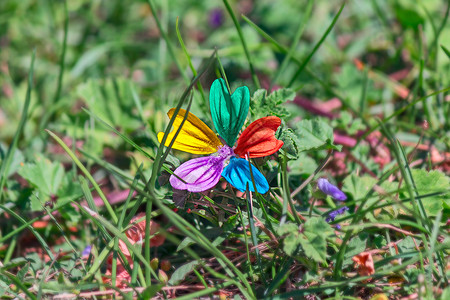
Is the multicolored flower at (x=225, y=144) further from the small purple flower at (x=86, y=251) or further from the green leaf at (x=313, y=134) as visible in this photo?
the small purple flower at (x=86, y=251)

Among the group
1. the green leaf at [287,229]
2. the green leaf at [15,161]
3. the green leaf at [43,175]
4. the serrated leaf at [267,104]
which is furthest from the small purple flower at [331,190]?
the green leaf at [15,161]

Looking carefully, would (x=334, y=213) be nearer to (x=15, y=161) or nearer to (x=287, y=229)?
(x=287, y=229)

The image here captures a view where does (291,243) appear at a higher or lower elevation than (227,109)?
lower

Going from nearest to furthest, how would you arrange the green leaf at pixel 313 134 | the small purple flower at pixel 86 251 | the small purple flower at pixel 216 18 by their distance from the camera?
the green leaf at pixel 313 134 < the small purple flower at pixel 86 251 < the small purple flower at pixel 216 18

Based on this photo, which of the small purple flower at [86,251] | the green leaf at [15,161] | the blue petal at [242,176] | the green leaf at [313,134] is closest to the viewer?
the blue petal at [242,176]

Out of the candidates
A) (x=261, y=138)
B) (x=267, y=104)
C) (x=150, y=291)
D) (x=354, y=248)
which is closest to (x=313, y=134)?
(x=267, y=104)

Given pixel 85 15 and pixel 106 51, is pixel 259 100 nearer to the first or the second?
pixel 106 51
